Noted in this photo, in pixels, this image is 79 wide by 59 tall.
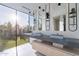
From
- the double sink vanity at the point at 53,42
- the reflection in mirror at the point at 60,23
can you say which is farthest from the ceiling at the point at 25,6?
the double sink vanity at the point at 53,42

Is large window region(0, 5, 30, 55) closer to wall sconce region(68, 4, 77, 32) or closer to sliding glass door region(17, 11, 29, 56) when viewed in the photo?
sliding glass door region(17, 11, 29, 56)

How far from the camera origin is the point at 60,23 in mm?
2641

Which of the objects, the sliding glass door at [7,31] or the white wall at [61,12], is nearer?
the white wall at [61,12]

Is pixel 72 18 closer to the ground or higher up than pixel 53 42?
higher up

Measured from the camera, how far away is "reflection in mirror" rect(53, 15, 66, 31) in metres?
2.60

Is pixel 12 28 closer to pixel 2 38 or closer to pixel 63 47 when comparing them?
pixel 2 38

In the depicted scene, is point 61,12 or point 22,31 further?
point 22,31

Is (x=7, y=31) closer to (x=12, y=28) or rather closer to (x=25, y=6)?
(x=12, y=28)

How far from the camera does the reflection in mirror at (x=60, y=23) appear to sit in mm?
2598

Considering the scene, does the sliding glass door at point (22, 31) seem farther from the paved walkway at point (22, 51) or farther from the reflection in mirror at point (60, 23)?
the reflection in mirror at point (60, 23)

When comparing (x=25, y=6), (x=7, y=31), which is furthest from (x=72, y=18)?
(x=7, y=31)

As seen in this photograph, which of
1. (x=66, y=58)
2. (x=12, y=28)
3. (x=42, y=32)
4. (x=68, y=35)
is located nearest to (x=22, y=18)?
(x=12, y=28)

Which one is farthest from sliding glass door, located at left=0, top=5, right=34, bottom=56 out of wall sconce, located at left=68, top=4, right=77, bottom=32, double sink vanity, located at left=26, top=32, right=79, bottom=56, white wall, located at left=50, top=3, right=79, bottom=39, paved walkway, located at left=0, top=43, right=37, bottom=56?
wall sconce, located at left=68, top=4, right=77, bottom=32

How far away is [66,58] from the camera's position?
8.22 ft
